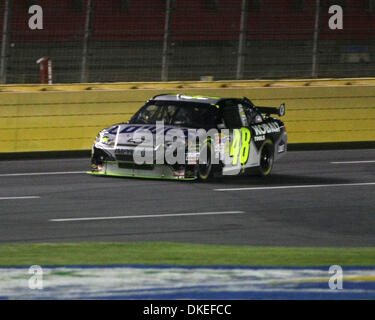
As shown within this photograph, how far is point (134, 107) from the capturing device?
20828 mm

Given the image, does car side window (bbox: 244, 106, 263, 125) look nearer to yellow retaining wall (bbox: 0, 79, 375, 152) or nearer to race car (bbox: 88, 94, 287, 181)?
race car (bbox: 88, 94, 287, 181)

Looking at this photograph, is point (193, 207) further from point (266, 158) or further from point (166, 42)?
point (166, 42)

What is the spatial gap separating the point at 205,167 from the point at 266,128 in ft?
6.09

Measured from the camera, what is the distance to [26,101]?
1980 cm

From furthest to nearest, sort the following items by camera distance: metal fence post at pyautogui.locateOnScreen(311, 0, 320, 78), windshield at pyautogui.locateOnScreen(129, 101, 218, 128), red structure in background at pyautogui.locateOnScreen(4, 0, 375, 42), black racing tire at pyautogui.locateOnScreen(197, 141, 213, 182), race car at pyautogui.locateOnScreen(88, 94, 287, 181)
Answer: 1. metal fence post at pyautogui.locateOnScreen(311, 0, 320, 78)
2. red structure in background at pyautogui.locateOnScreen(4, 0, 375, 42)
3. windshield at pyautogui.locateOnScreen(129, 101, 218, 128)
4. black racing tire at pyautogui.locateOnScreen(197, 141, 213, 182)
5. race car at pyautogui.locateOnScreen(88, 94, 287, 181)

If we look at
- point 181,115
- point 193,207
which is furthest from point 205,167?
point 193,207

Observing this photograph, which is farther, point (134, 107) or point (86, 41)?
point (86, 41)

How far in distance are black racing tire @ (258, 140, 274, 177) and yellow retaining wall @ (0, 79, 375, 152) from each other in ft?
11.4

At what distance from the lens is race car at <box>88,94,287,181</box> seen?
54.1 feet

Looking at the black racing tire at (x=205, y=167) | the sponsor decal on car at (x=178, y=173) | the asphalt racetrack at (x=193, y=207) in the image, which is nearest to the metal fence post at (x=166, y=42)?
the asphalt racetrack at (x=193, y=207)

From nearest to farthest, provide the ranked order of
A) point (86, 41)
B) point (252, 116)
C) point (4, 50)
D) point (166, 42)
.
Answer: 1. point (252, 116)
2. point (4, 50)
3. point (86, 41)
4. point (166, 42)

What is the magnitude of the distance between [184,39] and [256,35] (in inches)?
60.5

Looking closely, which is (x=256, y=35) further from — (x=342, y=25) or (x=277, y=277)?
(x=277, y=277)

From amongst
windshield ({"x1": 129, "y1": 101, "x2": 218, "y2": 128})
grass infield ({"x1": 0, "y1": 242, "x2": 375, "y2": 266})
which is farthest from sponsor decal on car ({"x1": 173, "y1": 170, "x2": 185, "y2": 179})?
grass infield ({"x1": 0, "y1": 242, "x2": 375, "y2": 266})
